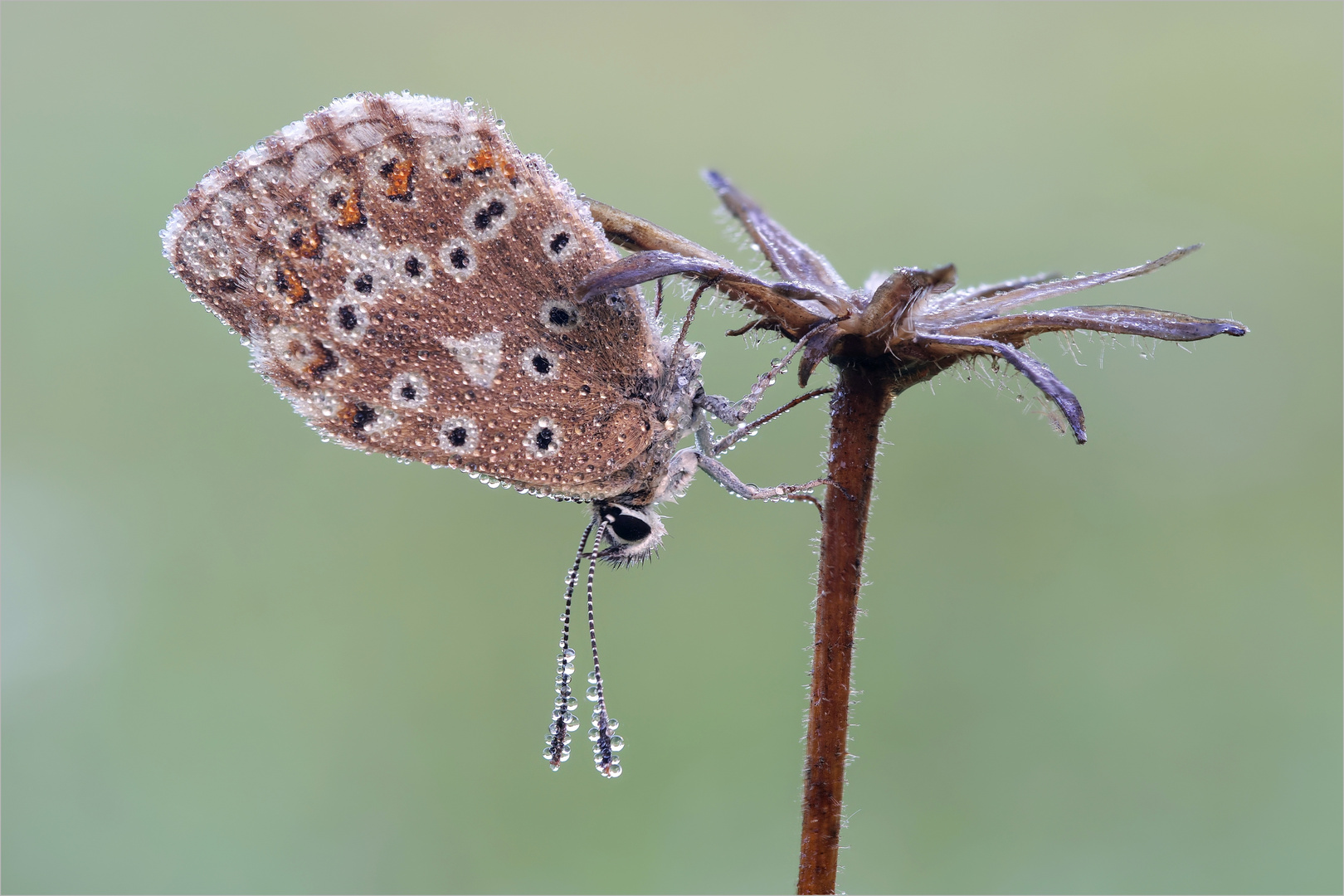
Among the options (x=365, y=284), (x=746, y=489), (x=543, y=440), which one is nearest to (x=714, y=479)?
(x=746, y=489)

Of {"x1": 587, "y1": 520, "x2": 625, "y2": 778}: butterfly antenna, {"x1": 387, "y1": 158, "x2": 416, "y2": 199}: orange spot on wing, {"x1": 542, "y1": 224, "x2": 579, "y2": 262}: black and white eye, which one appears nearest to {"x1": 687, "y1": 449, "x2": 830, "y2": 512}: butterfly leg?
{"x1": 587, "y1": 520, "x2": 625, "y2": 778}: butterfly antenna

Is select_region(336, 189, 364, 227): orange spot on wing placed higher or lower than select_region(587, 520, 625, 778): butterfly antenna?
higher

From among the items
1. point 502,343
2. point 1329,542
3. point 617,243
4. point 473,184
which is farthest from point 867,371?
point 1329,542

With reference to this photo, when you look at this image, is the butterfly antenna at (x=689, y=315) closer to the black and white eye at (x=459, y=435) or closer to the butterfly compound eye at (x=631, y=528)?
the butterfly compound eye at (x=631, y=528)

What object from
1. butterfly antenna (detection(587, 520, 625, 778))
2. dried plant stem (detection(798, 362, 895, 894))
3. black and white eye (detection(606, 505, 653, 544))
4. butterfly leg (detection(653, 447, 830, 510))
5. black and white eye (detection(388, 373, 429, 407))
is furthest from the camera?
butterfly leg (detection(653, 447, 830, 510))

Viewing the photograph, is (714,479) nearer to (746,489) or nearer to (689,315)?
(746,489)

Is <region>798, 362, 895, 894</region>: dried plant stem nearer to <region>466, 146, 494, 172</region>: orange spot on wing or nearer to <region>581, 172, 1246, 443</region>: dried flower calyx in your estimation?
<region>581, 172, 1246, 443</region>: dried flower calyx
